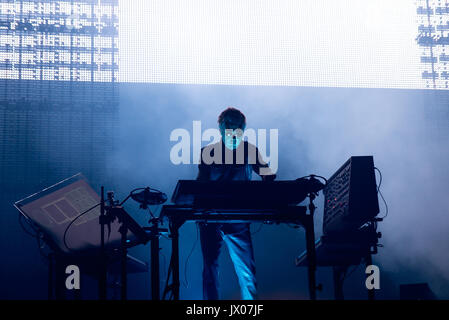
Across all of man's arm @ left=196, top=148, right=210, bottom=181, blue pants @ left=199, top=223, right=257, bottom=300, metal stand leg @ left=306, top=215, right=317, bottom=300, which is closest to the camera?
metal stand leg @ left=306, top=215, right=317, bottom=300

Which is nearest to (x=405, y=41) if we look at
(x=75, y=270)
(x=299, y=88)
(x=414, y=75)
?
(x=414, y=75)

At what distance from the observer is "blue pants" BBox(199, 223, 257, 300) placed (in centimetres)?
296

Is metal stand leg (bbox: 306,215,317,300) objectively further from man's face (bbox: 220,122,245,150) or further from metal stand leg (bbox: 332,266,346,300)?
metal stand leg (bbox: 332,266,346,300)

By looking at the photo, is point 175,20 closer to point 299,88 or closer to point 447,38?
point 299,88

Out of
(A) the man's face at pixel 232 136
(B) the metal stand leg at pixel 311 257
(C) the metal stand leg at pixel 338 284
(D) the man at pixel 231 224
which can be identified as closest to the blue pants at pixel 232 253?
(D) the man at pixel 231 224

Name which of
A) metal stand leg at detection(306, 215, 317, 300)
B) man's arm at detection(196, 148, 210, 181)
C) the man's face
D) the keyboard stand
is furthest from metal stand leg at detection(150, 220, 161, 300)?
metal stand leg at detection(306, 215, 317, 300)

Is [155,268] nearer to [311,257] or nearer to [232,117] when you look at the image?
[311,257]

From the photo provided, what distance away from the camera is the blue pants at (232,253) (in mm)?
2957

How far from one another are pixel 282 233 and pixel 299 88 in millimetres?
1558

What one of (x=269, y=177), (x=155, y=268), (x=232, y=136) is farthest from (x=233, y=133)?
(x=155, y=268)

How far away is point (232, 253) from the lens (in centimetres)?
306

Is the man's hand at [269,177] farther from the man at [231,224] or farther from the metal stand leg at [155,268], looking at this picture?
the metal stand leg at [155,268]

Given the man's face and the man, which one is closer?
the man

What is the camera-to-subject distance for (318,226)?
17.4ft
